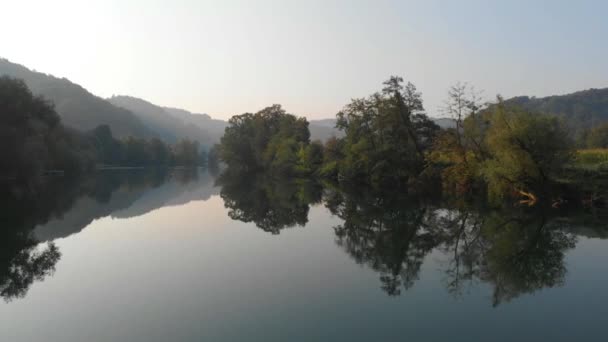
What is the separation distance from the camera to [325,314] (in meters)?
11.5

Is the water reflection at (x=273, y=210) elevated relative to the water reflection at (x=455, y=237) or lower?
lower

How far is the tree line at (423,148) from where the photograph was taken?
110 ft

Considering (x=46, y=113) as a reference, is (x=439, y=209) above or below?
below

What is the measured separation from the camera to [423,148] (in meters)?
58.4

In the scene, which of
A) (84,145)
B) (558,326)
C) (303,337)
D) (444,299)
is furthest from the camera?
(84,145)

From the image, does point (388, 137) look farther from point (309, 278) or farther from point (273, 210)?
point (309, 278)

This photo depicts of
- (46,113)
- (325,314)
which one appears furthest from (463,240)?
(46,113)

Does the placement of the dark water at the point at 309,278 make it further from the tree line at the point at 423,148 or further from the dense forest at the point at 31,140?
the dense forest at the point at 31,140

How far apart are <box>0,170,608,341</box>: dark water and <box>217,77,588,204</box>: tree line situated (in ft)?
18.7

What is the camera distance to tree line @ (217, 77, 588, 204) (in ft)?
110

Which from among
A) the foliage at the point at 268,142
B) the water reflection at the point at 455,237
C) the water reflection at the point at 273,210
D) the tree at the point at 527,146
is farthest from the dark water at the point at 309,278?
the foliage at the point at 268,142

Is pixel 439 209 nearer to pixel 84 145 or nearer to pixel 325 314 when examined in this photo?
pixel 325 314

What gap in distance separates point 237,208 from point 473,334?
2952 centimetres

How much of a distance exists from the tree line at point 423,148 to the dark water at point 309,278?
570 cm
